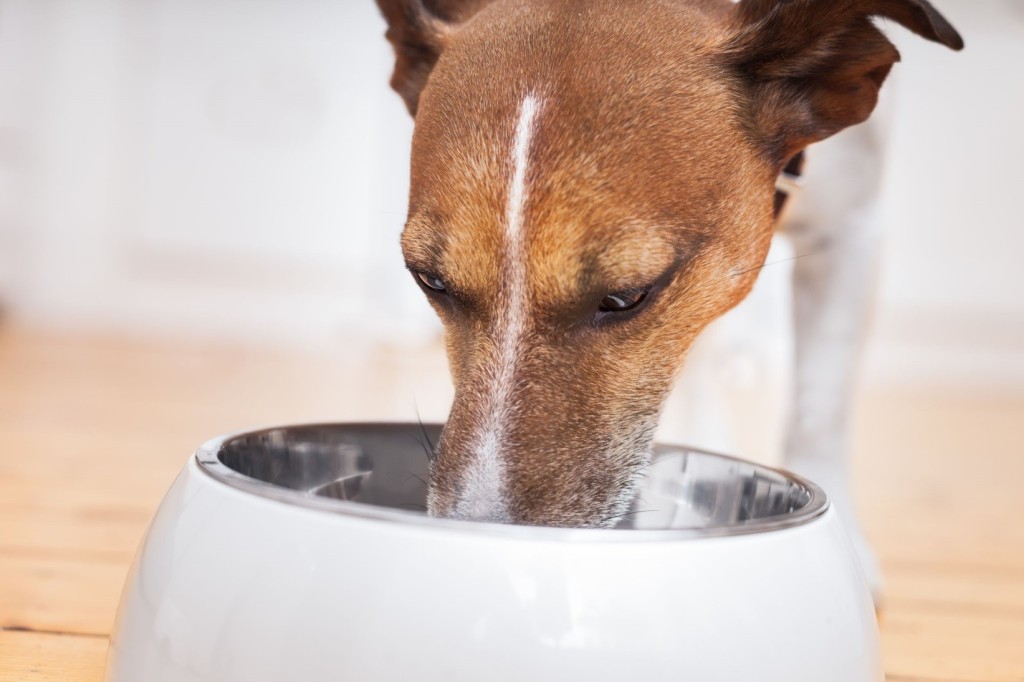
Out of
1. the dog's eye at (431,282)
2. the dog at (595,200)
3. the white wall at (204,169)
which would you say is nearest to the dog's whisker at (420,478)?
the dog at (595,200)

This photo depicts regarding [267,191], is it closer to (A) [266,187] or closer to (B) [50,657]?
(A) [266,187]

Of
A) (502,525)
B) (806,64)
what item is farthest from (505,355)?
(806,64)

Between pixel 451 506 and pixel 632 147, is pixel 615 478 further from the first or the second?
pixel 632 147

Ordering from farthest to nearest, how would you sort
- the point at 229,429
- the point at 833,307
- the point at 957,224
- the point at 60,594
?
the point at 957,224, the point at 229,429, the point at 833,307, the point at 60,594

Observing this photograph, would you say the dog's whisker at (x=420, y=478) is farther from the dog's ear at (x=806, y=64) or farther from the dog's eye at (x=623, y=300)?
the dog's ear at (x=806, y=64)

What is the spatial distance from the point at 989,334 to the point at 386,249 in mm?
2694

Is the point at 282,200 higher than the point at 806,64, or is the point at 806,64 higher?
Answer: the point at 806,64

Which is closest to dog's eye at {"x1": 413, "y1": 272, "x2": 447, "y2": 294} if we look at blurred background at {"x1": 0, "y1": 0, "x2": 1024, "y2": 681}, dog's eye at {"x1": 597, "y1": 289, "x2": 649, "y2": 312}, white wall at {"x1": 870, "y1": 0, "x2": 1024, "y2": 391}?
dog's eye at {"x1": 597, "y1": 289, "x2": 649, "y2": 312}

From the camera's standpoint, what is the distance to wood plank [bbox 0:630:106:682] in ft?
3.31

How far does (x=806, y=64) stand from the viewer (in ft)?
3.90

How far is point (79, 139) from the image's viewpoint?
4980 millimetres

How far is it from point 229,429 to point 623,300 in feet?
5.88

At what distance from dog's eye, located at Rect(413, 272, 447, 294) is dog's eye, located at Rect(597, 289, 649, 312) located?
0.53 feet

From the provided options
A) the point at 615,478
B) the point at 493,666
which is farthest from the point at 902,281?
the point at 493,666
